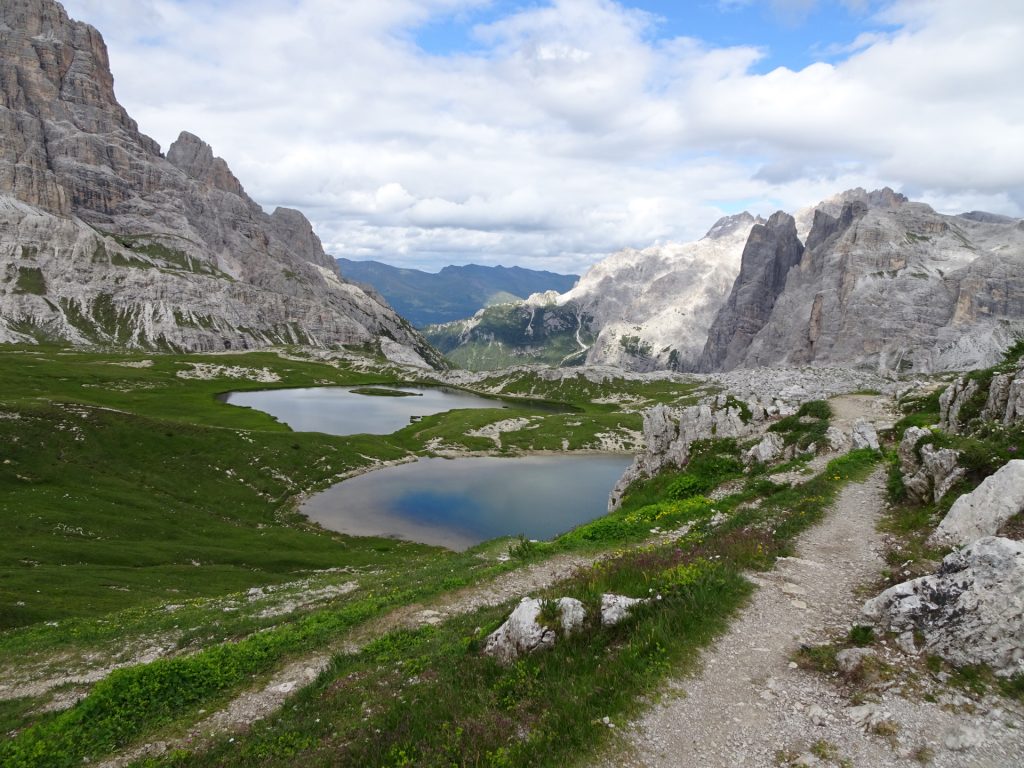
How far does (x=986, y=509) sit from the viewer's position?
1622cm

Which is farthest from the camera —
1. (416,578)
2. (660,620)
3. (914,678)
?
(416,578)

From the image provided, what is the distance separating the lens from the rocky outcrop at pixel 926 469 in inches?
811

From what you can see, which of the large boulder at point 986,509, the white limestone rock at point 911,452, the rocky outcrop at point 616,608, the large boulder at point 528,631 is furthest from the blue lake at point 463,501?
the large boulder at point 986,509

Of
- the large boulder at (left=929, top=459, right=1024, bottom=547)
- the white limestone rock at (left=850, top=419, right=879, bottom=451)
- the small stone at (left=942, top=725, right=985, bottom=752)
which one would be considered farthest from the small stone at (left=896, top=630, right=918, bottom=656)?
the white limestone rock at (left=850, top=419, right=879, bottom=451)

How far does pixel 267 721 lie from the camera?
1384 centimetres

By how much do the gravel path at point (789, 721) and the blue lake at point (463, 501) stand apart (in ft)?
195

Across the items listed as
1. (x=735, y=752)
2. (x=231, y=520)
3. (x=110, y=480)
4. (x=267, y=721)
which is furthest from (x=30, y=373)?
(x=735, y=752)

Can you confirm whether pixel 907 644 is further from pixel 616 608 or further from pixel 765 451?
pixel 765 451

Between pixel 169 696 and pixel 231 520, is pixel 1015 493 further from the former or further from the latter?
pixel 231 520

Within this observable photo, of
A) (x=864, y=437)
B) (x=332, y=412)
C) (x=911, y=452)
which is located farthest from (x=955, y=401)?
(x=332, y=412)

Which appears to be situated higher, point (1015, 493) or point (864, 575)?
point (1015, 493)

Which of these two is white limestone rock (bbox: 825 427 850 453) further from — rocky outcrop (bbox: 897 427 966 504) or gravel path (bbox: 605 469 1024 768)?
gravel path (bbox: 605 469 1024 768)

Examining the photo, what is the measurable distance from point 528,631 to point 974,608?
10127mm

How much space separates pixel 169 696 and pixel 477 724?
10696mm
